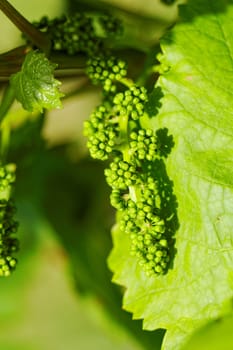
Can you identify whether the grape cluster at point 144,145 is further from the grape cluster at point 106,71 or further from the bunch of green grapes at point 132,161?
the grape cluster at point 106,71

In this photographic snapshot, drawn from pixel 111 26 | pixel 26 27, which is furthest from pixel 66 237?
pixel 26 27

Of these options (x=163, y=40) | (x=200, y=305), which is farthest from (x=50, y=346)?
(x=163, y=40)

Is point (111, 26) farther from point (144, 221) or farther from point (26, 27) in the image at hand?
point (144, 221)

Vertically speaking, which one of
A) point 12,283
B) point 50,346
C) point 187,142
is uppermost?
point 187,142

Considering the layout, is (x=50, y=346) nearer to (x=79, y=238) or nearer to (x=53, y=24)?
(x=79, y=238)

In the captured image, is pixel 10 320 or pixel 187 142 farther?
pixel 10 320

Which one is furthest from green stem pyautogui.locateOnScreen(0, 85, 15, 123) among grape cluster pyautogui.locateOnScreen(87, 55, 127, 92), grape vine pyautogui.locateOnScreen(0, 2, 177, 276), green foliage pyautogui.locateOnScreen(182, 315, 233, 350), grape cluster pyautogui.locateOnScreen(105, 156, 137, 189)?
green foliage pyautogui.locateOnScreen(182, 315, 233, 350)
